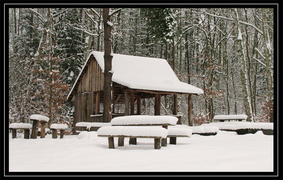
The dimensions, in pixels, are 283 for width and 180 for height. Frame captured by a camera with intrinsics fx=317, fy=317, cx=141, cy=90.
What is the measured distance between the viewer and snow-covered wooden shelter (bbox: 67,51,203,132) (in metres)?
16.3

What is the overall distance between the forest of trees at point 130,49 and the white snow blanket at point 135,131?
5887 millimetres

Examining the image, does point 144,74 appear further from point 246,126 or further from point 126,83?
point 246,126

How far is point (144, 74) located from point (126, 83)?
3005 millimetres

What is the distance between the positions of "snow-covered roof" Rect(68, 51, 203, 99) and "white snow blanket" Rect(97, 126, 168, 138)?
727 centimetres

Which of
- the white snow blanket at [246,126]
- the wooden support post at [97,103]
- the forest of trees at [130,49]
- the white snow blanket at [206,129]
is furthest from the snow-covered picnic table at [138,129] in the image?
the wooden support post at [97,103]

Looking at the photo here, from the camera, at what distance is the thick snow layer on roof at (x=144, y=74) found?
53.3 ft

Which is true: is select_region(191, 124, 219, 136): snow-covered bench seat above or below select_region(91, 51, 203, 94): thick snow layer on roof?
below

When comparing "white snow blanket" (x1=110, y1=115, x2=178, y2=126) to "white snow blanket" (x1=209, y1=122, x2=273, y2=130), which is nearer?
"white snow blanket" (x1=110, y1=115, x2=178, y2=126)

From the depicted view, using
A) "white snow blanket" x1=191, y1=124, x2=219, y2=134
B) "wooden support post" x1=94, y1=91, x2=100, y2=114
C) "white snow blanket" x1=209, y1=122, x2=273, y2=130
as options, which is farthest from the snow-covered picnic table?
"wooden support post" x1=94, y1=91, x2=100, y2=114

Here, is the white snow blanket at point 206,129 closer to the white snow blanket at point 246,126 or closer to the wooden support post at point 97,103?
the white snow blanket at point 246,126

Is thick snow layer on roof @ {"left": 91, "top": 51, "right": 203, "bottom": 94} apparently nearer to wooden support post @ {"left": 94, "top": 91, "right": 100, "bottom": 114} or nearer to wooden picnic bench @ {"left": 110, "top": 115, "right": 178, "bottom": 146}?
wooden support post @ {"left": 94, "top": 91, "right": 100, "bottom": 114}

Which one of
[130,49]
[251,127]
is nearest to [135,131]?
[251,127]
